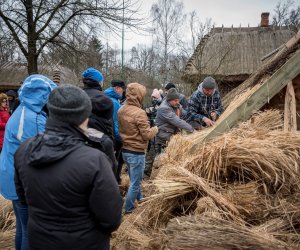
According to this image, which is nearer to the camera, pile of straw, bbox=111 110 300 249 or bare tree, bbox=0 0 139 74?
pile of straw, bbox=111 110 300 249

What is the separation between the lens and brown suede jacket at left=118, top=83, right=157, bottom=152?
4.34 metres

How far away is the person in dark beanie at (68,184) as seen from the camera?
6.05ft

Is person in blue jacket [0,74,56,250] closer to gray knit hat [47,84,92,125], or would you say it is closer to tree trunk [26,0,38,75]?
gray knit hat [47,84,92,125]

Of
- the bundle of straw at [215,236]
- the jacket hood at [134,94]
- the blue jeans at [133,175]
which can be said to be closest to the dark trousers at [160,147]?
the blue jeans at [133,175]

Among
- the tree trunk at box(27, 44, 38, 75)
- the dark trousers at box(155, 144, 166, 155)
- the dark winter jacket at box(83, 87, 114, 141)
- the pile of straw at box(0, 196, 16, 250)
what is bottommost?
the pile of straw at box(0, 196, 16, 250)

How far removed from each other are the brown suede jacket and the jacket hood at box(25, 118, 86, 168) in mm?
2310

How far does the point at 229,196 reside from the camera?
2.83 metres

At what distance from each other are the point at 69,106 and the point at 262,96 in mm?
2411

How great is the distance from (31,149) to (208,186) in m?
1.55

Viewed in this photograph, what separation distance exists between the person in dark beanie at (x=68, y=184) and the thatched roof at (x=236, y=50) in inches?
450

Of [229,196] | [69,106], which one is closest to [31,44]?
[229,196]

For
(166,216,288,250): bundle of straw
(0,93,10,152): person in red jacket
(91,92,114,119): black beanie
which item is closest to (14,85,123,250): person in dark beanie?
(166,216,288,250): bundle of straw

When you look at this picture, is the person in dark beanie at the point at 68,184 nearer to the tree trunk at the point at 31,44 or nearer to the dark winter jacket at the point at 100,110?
the dark winter jacket at the point at 100,110

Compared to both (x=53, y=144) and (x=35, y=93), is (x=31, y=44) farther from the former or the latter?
(x=53, y=144)
